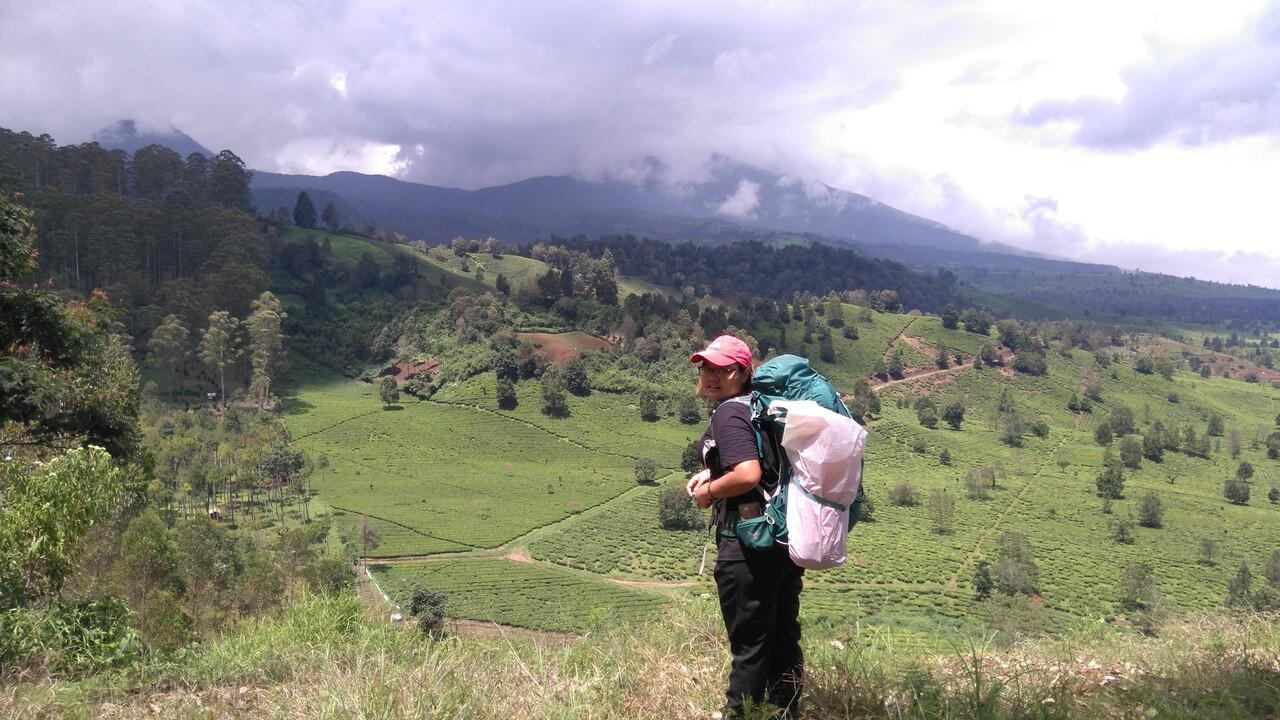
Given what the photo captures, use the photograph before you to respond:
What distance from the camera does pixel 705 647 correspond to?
10.9 feet

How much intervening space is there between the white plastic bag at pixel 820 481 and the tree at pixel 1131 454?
72664mm

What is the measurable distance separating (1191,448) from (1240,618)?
3118 inches

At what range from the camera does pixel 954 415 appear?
71250 millimetres

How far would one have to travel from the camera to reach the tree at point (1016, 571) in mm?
32250

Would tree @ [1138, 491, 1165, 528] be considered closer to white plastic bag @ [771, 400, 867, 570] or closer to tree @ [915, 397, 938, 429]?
tree @ [915, 397, 938, 429]

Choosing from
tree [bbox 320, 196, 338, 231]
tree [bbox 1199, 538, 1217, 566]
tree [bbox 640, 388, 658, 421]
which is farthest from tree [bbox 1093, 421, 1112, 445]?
tree [bbox 320, 196, 338, 231]

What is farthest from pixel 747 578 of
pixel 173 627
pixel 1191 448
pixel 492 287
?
pixel 492 287

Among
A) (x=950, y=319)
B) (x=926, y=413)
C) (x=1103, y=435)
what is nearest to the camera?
(x=1103, y=435)

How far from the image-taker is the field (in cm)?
3231

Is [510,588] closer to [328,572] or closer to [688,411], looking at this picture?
[328,572]

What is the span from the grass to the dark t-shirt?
691 millimetres

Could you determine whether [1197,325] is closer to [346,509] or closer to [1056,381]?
[1056,381]

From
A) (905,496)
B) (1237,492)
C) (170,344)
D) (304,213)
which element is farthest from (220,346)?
(1237,492)

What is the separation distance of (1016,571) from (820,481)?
36249 mm
